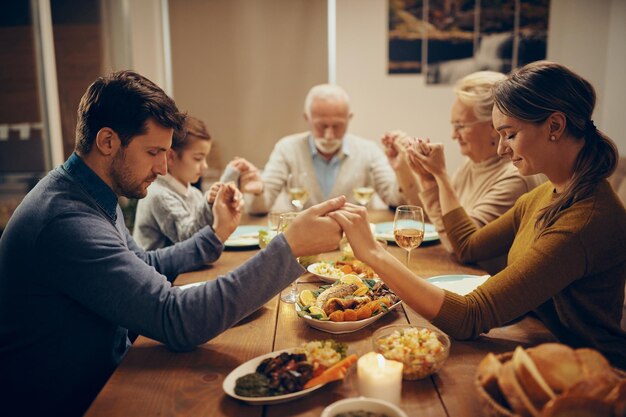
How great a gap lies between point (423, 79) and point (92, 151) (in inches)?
131

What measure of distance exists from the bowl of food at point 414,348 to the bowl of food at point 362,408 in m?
0.16

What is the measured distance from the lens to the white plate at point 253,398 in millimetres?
992

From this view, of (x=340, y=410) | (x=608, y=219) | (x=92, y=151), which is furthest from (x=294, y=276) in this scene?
(x=608, y=219)

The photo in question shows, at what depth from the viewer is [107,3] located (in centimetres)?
408

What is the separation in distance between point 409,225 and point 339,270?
11.0 inches

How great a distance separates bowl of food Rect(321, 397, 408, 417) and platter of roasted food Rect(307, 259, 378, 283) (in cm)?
73

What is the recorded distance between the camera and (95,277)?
119 cm

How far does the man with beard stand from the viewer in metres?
1.20

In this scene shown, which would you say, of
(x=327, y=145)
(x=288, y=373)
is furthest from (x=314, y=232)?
(x=327, y=145)

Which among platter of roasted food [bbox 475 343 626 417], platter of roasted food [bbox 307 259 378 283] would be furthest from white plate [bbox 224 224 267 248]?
platter of roasted food [bbox 475 343 626 417]

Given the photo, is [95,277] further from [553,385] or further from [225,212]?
[553,385]

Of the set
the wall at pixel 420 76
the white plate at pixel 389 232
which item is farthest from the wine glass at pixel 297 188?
the wall at pixel 420 76

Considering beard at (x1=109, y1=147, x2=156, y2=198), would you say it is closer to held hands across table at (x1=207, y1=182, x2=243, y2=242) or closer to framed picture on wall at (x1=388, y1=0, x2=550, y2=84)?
held hands across table at (x1=207, y1=182, x2=243, y2=242)

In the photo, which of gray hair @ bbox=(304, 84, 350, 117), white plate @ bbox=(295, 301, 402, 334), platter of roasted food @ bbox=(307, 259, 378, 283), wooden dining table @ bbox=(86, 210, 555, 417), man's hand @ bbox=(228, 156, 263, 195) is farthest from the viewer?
gray hair @ bbox=(304, 84, 350, 117)
